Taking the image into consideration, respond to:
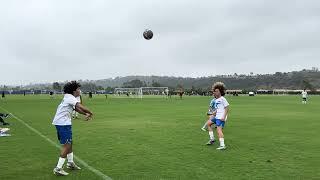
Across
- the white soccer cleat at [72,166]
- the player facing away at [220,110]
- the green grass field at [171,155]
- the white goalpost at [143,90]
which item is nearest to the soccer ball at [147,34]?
the green grass field at [171,155]

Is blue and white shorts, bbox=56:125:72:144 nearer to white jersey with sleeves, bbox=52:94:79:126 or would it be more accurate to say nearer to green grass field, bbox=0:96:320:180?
white jersey with sleeves, bbox=52:94:79:126

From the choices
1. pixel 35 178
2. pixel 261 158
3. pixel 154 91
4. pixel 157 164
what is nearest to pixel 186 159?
pixel 157 164

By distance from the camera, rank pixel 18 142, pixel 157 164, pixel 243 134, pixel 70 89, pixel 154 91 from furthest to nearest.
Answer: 1. pixel 154 91
2. pixel 243 134
3. pixel 18 142
4. pixel 157 164
5. pixel 70 89

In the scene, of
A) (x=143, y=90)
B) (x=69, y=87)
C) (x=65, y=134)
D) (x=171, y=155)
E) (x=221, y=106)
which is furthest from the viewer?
(x=143, y=90)

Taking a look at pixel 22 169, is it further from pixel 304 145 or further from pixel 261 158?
pixel 304 145

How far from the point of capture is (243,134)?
1723 cm

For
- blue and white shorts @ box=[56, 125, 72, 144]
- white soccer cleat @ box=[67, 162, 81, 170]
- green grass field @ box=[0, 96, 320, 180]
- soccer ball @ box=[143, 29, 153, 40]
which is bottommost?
green grass field @ box=[0, 96, 320, 180]

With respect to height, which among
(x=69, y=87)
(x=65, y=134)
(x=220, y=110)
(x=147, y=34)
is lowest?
(x=65, y=134)

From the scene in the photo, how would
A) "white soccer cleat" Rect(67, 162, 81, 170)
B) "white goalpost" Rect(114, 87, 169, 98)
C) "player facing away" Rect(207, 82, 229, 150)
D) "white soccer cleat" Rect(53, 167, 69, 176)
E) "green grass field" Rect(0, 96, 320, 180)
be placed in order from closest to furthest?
"white soccer cleat" Rect(53, 167, 69, 176) → "green grass field" Rect(0, 96, 320, 180) → "white soccer cleat" Rect(67, 162, 81, 170) → "player facing away" Rect(207, 82, 229, 150) → "white goalpost" Rect(114, 87, 169, 98)

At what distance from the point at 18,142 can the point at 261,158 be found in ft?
26.6

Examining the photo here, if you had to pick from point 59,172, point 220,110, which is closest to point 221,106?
point 220,110

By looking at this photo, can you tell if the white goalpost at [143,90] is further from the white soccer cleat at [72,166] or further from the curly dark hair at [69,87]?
the curly dark hair at [69,87]

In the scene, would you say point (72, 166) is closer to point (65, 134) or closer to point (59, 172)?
point (59, 172)

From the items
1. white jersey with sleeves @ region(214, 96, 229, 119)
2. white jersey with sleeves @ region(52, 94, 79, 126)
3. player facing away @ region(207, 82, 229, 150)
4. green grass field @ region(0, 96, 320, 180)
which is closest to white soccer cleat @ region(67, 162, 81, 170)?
green grass field @ region(0, 96, 320, 180)
